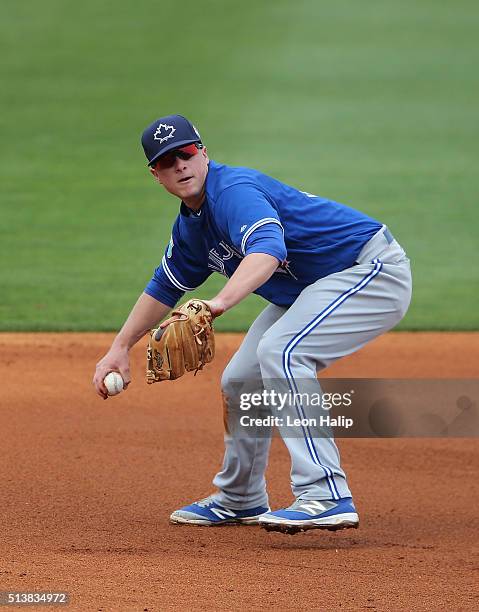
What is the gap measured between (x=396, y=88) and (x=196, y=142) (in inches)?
541

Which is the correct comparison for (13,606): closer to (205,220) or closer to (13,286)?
(205,220)

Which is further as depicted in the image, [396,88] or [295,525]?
[396,88]

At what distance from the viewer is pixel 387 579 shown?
4.26 metres

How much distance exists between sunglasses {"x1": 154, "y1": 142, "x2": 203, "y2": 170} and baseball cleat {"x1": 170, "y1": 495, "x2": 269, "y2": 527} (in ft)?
5.13

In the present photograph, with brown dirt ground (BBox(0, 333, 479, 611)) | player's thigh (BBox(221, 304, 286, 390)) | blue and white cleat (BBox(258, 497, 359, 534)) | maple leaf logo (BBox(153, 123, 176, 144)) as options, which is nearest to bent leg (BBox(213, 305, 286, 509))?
player's thigh (BBox(221, 304, 286, 390))

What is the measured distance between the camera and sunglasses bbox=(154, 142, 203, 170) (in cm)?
458

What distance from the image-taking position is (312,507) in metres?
4.60

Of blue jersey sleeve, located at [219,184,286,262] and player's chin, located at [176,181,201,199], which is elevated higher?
player's chin, located at [176,181,201,199]

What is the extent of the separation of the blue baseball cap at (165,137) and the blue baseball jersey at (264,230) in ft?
0.65

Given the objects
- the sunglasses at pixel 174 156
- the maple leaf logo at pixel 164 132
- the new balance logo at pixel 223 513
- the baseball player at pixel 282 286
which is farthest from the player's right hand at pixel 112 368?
the maple leaf logo at pixel 164 132

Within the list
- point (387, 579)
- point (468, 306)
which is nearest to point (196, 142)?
point (387, 579)

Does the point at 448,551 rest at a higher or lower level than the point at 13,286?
lower

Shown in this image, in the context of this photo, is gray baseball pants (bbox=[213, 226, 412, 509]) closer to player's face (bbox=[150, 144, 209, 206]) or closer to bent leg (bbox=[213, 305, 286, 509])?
bent leg (bbox=[213, 305, 286, 509])

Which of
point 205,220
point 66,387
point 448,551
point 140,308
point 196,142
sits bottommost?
point 448,551
